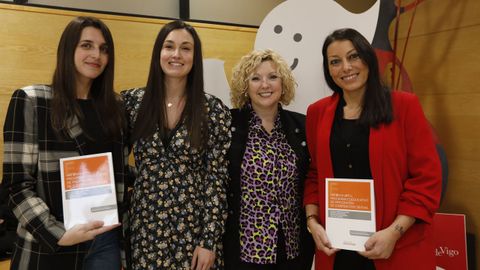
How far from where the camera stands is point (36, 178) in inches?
60.6

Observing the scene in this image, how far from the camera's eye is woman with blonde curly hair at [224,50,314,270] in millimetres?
1868

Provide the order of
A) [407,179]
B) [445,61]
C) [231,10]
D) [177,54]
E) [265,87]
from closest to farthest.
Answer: [407,179], [177,54], [265,87], [445,61], [231,10]

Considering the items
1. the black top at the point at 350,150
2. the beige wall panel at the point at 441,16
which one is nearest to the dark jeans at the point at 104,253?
the black top at the point at 350,150

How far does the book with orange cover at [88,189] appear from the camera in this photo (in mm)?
1497

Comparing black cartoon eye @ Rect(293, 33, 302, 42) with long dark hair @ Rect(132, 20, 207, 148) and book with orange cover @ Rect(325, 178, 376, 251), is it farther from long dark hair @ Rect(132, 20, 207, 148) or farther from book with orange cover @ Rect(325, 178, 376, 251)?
book with orange cover @ Rect(325, 178, 376, 251)

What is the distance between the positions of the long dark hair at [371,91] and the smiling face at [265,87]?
1.17 ft

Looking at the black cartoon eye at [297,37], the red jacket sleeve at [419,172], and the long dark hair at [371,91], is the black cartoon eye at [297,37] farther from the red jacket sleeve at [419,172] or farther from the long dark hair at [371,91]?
the red jacket sleeve at [419,172]

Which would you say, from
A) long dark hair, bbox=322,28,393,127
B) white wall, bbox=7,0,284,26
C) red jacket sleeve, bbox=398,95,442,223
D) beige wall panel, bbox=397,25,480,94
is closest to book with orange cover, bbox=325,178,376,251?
red jacket sleeve, bbox=398,95,442,223

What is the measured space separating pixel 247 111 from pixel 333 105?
1.49ft

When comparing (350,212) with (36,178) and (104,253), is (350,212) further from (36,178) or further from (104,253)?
(36,178)

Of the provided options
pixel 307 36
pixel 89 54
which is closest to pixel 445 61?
pixel 307 36

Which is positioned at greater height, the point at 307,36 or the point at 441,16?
the point at 441,16

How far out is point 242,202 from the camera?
74.5 inches

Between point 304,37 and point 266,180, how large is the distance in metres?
1.22
